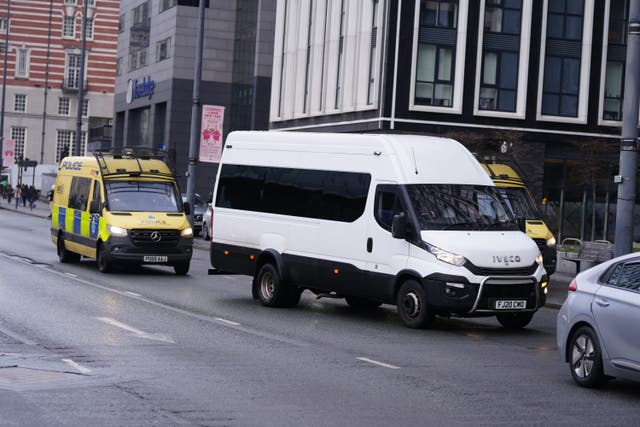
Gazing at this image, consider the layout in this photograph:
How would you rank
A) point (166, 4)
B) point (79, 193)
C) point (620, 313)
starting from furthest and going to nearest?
1. point (166, 4)
2. point (79, 193)
3. point (620, 313)

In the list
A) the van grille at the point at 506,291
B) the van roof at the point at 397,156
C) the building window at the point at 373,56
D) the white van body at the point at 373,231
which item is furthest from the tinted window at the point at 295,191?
the building window at the point at 373,56

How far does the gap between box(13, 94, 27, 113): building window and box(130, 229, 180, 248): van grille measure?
9438 centimetres

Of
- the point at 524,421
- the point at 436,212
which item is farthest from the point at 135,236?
the point at 524,421

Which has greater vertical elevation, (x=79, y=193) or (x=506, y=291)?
(x=79, y=193)

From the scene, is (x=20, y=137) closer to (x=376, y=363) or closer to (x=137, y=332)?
(x=137, y=332)

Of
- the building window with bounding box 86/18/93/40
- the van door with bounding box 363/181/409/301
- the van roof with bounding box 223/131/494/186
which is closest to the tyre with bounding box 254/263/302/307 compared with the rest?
Result: the van roof with bounding box 223/131/494/186

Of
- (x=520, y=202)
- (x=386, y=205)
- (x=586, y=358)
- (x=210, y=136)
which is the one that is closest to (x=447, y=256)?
(x=386, y=205)

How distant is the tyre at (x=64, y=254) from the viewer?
92.8 ft

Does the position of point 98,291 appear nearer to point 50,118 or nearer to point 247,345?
point 247,345

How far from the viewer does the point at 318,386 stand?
1116 cm

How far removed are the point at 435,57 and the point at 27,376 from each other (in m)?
39.3

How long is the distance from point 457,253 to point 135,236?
10482 millimetres

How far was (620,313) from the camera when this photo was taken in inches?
444

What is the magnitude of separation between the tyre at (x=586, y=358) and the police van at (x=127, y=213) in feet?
47.2
